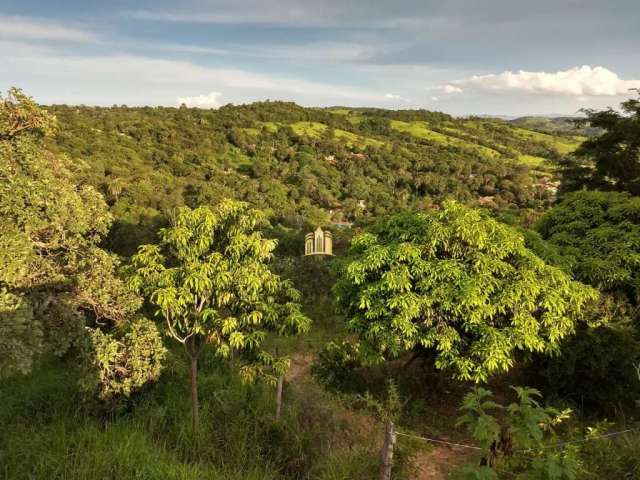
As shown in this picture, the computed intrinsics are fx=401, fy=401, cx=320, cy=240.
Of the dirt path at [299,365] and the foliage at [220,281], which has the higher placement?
the foliage at [220,281]

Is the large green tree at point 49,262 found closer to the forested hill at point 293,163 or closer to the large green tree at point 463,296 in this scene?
the large green tree at point 463,296

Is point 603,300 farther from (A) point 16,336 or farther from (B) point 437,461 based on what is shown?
(A) point 16,336

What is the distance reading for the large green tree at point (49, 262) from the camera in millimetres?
4213

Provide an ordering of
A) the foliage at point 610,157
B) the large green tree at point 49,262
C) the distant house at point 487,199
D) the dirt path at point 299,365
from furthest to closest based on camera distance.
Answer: the distant house at point 487,199, the foliage at point 610,157, the dirt path at point 299,365, the large green tree at point 49,262

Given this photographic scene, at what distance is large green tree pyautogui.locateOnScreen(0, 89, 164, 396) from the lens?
13.8ft

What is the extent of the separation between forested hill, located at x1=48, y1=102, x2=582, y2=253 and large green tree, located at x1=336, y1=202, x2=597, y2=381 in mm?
18579

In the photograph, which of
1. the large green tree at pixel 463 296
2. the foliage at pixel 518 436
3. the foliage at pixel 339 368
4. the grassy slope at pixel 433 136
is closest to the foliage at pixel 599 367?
the large green tree at pixel 463 296

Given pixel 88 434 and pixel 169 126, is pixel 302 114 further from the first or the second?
pixel 88 434

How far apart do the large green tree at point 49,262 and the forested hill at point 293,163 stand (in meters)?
17.5

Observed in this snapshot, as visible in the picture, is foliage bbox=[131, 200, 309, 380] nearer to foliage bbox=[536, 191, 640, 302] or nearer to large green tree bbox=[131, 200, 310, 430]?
large green tree bbox=[131, 200, 310, 430]

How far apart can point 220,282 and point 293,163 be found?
163 ft

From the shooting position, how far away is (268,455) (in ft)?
18.9

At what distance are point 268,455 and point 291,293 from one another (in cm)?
233

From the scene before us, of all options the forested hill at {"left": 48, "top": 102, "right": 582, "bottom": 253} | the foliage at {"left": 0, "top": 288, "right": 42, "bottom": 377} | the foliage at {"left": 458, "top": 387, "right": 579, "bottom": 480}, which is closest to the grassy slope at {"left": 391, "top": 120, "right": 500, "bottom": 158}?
the forested hill at {"left": 48, "top": 102, "right": 582, "bottom": 253}
